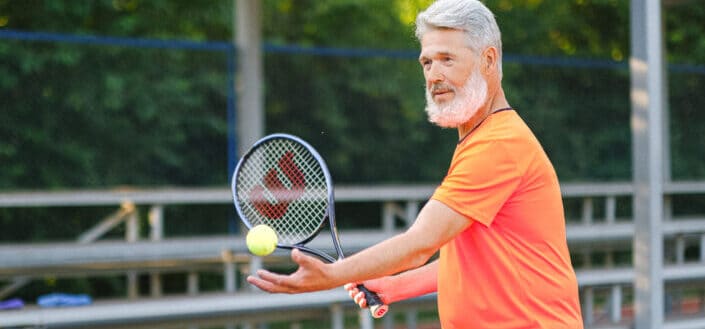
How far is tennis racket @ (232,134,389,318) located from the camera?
8.46ft

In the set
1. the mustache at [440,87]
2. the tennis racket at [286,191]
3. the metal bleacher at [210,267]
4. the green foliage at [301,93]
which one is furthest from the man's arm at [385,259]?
the green foliage at [301,93]

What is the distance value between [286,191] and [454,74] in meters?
0.89

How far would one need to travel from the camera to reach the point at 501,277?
6.82ft

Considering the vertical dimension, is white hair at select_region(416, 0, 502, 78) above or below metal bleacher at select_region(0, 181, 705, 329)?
above

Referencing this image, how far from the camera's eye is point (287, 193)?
9.29ft

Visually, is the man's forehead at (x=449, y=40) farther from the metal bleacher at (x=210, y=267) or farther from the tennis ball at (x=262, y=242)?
the metal bleacher at (x=210, y=267)

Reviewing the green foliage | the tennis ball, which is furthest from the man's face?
the green foliage

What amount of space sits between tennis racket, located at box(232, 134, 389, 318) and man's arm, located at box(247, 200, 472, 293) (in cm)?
54

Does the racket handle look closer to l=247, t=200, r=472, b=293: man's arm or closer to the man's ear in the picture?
l=247, t=200, r=472, b=293: man's arm

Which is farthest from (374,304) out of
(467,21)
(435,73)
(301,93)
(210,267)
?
(301,93)

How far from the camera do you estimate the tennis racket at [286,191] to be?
258 centimetres

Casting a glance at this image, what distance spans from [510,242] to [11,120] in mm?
6637

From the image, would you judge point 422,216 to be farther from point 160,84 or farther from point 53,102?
point 160,84

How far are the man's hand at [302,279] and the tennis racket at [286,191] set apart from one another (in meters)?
0.58
